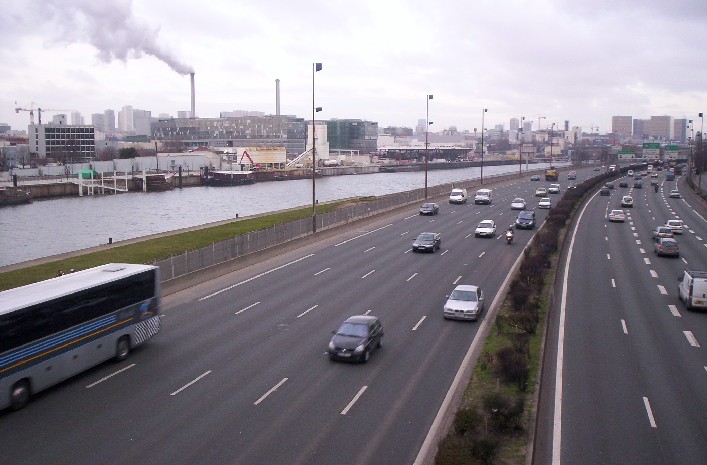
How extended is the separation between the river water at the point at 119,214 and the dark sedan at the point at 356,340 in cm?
4027

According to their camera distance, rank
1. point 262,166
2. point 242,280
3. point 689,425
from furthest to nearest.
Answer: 1. point 262,166
2. point 242,280
3. point 689,425

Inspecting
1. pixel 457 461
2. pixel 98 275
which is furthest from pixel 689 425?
pixel 98 275

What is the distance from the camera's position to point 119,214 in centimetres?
8756

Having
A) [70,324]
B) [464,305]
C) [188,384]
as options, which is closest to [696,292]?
[464,305]

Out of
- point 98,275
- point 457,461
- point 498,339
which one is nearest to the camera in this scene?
point 457,461

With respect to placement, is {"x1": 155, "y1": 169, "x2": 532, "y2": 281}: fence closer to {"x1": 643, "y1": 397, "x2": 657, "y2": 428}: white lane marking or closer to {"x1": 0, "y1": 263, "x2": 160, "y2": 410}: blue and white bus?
{"x1": 0, "y1": 263, "x2": 160, "y2": 410}: blue and white bus

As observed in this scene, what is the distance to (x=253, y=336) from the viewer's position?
21250mm

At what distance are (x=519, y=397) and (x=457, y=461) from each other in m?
4.68

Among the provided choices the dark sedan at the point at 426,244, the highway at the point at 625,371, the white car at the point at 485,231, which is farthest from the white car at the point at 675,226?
the dark sedan at the point at 426,244

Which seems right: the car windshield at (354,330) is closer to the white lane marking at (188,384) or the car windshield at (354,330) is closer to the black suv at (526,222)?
the white lane marking at (188,384)

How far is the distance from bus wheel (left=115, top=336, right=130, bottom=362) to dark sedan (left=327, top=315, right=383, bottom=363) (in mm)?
5512

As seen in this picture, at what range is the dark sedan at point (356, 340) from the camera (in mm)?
18469

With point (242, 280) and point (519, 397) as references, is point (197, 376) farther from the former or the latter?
point (242, 280)

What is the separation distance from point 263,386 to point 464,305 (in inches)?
353
